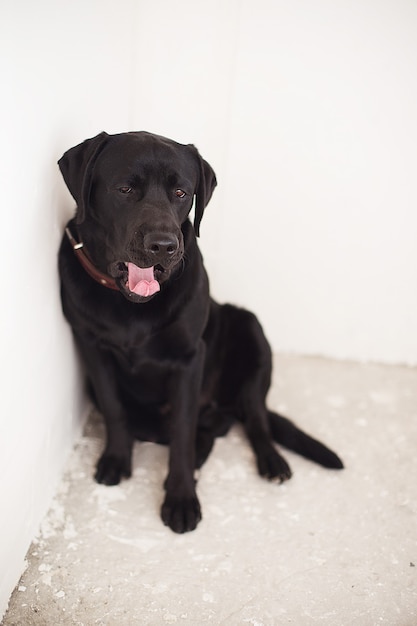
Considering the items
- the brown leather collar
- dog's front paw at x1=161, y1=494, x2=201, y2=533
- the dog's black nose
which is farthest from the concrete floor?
the dog's black nose

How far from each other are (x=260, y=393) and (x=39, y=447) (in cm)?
73

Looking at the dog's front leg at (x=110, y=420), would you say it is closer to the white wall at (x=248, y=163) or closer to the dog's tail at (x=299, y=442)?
the white wall at (x=248, y=163)

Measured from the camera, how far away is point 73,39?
1.44 metres

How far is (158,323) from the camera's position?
4.82 feet

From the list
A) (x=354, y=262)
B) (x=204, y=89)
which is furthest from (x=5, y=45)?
(x=354, y=262)

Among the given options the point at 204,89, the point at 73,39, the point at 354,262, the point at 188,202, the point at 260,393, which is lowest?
the point at 260,393

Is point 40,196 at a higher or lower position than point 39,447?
higher

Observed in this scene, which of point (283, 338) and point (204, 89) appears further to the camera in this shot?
point (283, 338)

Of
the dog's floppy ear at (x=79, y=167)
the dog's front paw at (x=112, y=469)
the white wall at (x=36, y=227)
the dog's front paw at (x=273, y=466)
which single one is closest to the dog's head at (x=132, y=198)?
the dog's floppy ear at (x=79, y=167)

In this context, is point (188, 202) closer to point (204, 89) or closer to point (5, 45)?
point (5, 45)

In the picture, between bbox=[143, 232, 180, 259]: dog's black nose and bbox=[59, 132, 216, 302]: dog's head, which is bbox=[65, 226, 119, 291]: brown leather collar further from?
bbox=[143, 232, 180, 259]: dog's black nose

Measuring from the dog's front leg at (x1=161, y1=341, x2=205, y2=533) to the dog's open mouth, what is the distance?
0.96 feet

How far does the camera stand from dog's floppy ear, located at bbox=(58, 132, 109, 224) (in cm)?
132

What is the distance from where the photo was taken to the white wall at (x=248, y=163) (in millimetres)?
1321
